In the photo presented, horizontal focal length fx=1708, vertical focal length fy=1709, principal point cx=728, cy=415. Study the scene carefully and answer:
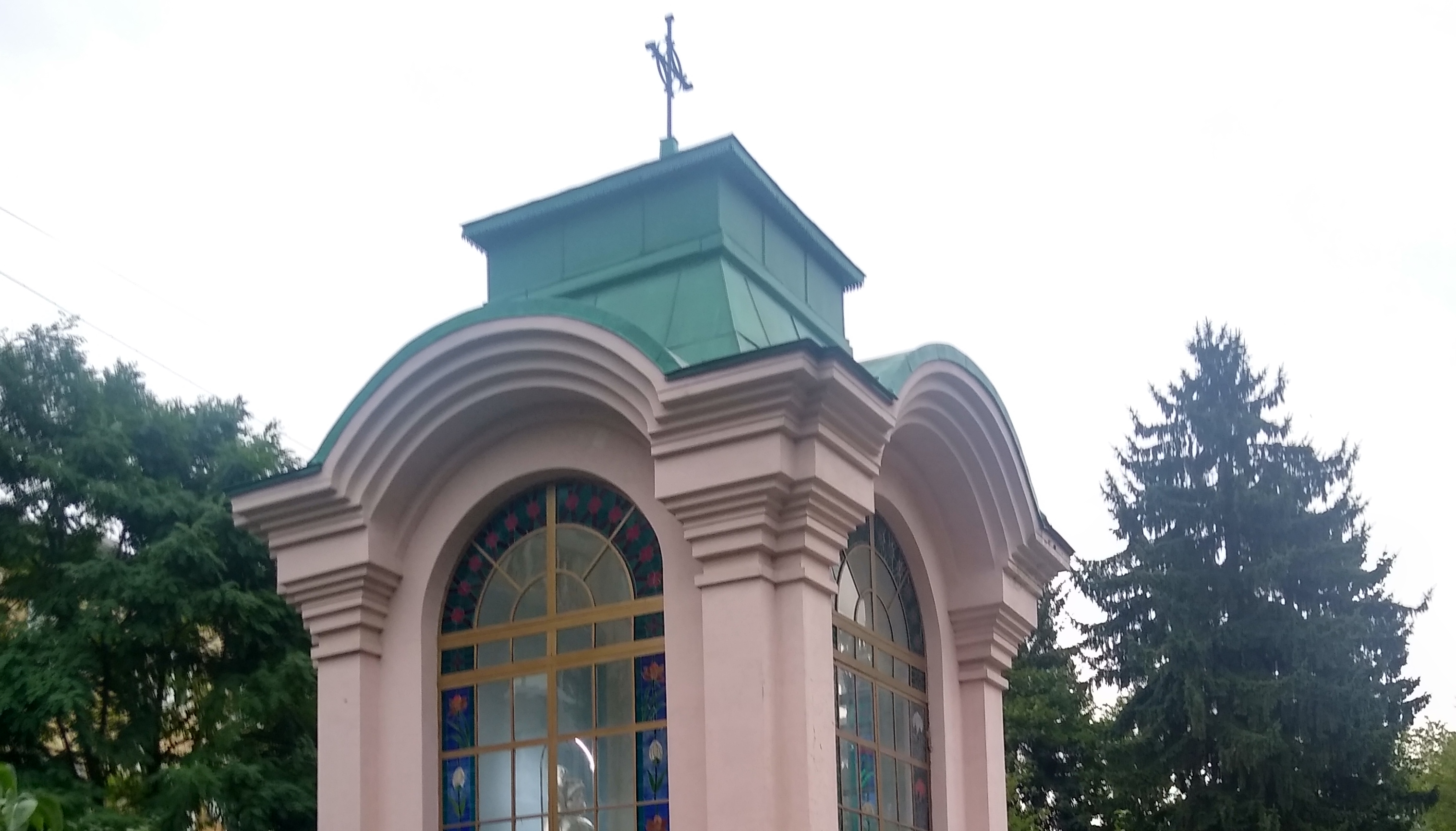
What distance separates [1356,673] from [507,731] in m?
21.2

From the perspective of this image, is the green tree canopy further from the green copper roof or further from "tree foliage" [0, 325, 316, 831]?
the green copper roof

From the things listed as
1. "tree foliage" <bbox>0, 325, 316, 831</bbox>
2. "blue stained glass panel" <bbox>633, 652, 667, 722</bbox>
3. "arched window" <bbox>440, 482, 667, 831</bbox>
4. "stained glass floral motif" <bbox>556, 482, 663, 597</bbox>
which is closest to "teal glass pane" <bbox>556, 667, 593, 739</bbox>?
"arched window" <bbox>440, 482, 667, 831</bbox>

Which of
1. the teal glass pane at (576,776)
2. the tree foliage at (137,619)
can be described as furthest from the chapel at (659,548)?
the tree foliage at (137,619)

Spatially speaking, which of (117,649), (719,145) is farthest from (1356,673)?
(719,145)

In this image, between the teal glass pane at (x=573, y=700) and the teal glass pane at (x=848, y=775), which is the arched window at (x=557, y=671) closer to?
the teal glass pane at (x=573, y=700)

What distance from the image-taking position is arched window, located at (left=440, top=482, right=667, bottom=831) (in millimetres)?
7598

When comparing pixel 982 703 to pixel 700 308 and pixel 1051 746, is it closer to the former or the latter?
pixel 700 308

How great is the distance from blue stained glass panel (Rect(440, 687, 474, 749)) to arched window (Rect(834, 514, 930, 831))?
1.74 metres

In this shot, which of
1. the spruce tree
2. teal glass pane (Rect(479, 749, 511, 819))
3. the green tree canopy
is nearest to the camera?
teal glass pane (Rect(479, 749, 511, 819))

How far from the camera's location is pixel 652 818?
7.41 meters

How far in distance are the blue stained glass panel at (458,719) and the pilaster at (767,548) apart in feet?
4.81

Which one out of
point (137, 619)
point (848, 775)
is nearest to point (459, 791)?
point (848, 775)

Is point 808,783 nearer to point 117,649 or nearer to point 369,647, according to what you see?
point 369,647

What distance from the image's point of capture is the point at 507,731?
7953 millimetres
